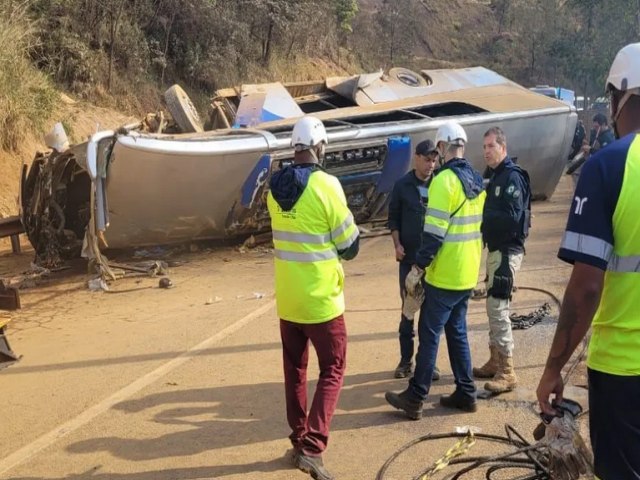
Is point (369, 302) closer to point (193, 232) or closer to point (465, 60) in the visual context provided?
point (193, 232)

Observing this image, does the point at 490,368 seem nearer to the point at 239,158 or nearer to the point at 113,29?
the point at 239,158

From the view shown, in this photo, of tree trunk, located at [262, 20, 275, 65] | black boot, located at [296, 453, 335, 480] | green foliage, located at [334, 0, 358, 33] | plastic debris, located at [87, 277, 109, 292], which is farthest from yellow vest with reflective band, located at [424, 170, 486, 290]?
green foliage, located at [334, 0, 358, 33]

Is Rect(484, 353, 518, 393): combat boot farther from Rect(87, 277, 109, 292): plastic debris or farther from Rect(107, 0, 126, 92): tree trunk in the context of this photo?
Rect(107, 0, 126, 92): tree trunk

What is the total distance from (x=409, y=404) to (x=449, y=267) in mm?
856

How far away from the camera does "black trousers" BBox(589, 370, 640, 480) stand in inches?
81.0

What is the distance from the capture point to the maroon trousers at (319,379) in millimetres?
3627

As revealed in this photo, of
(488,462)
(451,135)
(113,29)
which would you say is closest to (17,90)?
(113,29)

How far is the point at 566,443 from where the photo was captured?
2406 mm

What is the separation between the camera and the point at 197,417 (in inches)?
175

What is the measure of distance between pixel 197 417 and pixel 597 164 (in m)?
3.16

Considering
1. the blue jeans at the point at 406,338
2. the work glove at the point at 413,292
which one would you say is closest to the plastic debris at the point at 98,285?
the blue jeans at the point at 406,338

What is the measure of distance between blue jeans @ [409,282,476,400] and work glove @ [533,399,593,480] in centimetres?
171

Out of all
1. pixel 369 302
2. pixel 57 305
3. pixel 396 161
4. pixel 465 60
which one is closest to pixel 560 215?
pixel 396 161

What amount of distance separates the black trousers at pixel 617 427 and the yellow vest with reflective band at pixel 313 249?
1.72m
